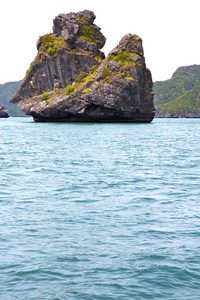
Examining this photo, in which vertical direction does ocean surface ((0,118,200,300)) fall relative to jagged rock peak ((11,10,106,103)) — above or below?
below

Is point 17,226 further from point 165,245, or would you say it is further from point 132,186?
point 132,186

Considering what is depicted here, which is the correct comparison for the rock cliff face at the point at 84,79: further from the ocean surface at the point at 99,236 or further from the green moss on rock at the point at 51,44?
the ocean surface at the point at 99,236

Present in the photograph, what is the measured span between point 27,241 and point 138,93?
101013 millimetres

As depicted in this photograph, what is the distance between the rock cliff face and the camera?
106750 mm

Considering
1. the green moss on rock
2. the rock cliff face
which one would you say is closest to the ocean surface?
the rock cliff face

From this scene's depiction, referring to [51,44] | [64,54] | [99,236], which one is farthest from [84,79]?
[99,236]

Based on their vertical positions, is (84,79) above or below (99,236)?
above

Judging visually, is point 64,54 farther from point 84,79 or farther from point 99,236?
point 99,236

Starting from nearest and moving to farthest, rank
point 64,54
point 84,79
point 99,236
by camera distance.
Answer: point 99,236
point 84,79
point 64,54

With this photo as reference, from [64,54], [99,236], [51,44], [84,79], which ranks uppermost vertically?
[51,44]

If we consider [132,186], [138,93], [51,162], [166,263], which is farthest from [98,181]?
[138,93]

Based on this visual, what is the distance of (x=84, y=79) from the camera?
121m

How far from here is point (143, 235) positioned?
1205cm

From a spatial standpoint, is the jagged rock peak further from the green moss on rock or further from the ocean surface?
the ocean surface
